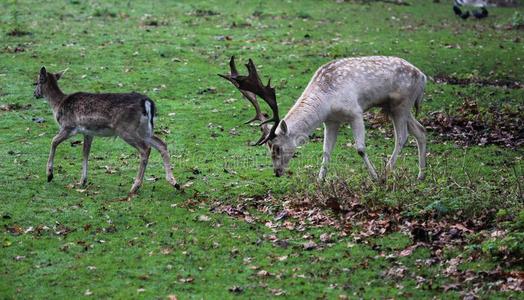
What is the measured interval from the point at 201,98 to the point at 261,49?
146 inches

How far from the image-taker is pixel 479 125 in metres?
14.9

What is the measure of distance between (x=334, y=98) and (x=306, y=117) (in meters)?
0.46

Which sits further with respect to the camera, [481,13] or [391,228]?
[481,13]

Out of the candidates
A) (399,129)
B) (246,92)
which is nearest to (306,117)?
(246,92)

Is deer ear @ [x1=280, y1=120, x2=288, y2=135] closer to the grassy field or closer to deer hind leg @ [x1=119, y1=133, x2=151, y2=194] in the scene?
the grassy field

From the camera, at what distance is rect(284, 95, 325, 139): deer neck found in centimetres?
1151

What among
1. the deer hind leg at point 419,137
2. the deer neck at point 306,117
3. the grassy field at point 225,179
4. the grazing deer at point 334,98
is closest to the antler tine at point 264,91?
the grazing deer at point 334,98

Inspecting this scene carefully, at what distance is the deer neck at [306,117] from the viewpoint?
37.8ft

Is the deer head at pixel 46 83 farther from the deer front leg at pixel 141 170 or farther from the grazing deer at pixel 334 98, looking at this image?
the grazing deer at pixel 334 98

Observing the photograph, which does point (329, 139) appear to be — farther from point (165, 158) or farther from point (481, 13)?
point (481, 13)

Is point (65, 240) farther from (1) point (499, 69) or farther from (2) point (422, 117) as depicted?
(1) point (499, 69)

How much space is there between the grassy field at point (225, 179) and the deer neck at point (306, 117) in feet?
1.96

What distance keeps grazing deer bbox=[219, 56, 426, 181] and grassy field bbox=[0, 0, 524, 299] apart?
18.0 inches

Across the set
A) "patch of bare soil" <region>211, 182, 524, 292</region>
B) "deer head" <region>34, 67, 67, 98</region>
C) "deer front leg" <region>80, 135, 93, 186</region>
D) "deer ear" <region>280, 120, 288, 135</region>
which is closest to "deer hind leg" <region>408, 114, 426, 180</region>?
"deer ear" <region>280, 120, 288, 135</region>
